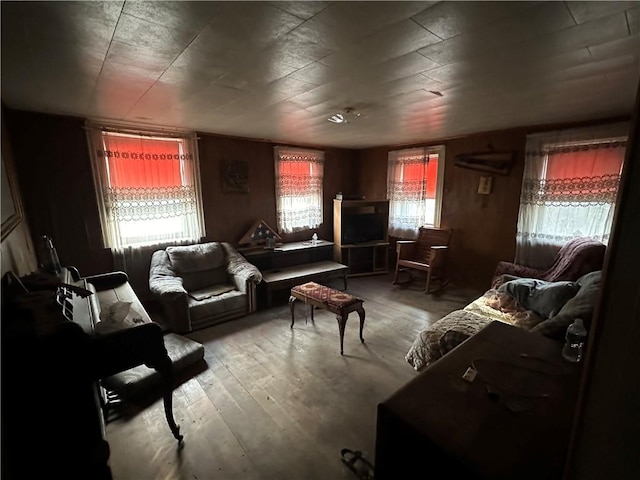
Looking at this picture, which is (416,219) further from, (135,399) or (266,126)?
(135,399)

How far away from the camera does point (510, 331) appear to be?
62.4 inches

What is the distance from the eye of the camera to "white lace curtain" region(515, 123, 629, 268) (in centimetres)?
309

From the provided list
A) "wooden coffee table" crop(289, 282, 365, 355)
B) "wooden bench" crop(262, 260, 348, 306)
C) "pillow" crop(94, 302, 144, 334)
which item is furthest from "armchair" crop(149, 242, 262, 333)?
"pillow" crop(94, 302, 144, 334)

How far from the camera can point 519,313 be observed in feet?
8.63

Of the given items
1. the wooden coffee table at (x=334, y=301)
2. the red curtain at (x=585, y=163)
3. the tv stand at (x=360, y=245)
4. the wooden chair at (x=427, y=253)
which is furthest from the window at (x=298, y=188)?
the red curtain at (x=585, y=163)

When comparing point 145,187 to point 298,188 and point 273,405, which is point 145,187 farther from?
point 273,405

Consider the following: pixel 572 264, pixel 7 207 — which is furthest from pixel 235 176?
pixel 572 264

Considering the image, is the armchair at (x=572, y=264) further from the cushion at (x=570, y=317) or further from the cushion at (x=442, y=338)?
the cushion at (x=442, y=338)

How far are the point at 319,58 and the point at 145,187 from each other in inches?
111

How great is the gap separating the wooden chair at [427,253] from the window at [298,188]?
1.62 meters

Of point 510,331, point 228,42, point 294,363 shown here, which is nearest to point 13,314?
point 228,42

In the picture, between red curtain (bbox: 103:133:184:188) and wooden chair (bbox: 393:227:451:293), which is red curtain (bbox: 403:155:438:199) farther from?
red curtain (bbox: 103:133:184:188)

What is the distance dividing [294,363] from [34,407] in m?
1.74

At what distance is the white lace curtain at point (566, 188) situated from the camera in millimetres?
3088
